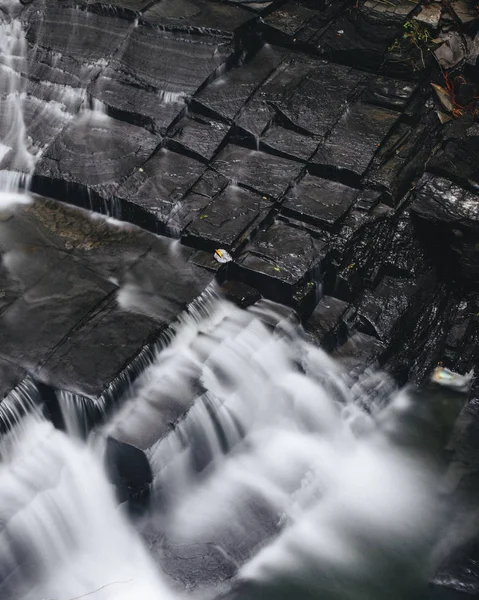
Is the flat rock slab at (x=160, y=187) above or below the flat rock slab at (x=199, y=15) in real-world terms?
below

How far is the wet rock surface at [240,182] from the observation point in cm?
889

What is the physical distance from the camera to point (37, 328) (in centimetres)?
832

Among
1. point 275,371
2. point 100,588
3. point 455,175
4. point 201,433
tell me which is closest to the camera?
point 100,588

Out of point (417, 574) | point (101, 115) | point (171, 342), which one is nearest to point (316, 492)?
point (417, 574)

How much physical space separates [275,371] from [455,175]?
3.72 metres

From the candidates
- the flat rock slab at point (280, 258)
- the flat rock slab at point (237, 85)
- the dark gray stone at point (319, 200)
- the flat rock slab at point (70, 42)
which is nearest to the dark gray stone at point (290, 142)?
the dark gray stone at point (319, 200)

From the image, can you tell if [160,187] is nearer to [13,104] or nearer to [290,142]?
[290,142]

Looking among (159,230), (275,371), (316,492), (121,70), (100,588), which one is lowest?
(100,588)

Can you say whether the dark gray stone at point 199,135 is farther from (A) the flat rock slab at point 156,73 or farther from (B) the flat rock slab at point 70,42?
(B) the flat rock slab at point 70,42

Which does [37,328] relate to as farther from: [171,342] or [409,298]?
[409,298]

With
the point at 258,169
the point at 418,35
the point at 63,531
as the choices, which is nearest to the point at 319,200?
the point at 258,169

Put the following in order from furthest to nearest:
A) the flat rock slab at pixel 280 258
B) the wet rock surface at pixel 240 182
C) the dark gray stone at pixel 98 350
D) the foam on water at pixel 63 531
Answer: the flat rock slab at pixel 280 258
the wet rock surface at pixel 240 182
the dark gray stone at pixel 98 350
the foam on water at pixel 63 531

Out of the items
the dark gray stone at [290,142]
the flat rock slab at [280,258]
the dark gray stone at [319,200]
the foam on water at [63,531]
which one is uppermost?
the dark gray stone at [290,142]

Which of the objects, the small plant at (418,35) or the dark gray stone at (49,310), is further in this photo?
the small plant at (418,35)
